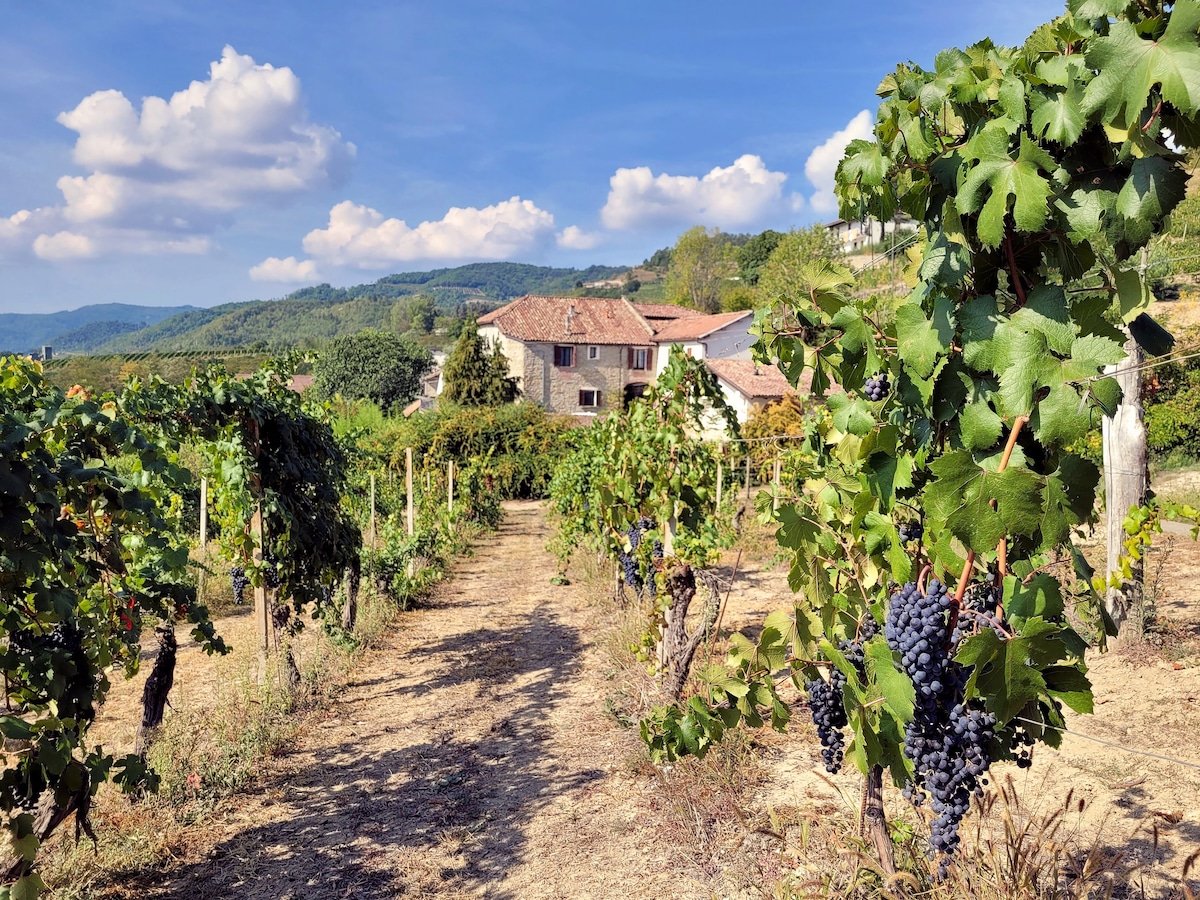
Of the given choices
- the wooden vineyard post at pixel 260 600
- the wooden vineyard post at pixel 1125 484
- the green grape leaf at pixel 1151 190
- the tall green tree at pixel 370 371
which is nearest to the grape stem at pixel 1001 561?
the green grape leaf at pixel 1151 190

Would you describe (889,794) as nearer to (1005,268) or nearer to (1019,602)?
(1019,602)

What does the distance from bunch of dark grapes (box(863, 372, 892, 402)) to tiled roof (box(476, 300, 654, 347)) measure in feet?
105

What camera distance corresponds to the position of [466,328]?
29219 mm

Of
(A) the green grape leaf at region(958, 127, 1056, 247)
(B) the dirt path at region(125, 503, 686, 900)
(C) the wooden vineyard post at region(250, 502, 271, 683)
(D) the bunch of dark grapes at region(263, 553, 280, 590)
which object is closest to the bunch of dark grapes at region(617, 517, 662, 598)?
(B) the dirt path at region(125, 503, 686, 900)

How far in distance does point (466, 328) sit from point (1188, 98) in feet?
95.0

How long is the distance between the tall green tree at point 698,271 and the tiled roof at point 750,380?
1327 inches

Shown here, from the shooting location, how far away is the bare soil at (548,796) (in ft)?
11.2

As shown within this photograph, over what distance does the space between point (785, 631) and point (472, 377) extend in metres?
27.4

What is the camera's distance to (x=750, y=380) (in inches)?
1076

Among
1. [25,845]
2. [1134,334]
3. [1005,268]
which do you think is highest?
[1005,268]

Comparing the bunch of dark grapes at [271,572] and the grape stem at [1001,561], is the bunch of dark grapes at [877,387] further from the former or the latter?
the bunch of dark grapes at [271,572]

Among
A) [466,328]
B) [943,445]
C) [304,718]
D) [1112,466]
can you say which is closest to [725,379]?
[466,328]

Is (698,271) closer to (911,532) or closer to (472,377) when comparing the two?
(472,377)

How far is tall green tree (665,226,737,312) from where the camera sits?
61906mm
